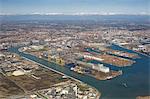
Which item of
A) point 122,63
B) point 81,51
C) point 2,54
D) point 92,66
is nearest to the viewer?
point 92,66

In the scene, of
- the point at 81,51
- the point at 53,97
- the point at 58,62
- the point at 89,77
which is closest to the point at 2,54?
the point at 58,62

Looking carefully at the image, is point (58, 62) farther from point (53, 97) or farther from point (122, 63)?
point (53, 97)

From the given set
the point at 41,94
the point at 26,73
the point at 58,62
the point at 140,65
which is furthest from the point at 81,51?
the point at 41,94

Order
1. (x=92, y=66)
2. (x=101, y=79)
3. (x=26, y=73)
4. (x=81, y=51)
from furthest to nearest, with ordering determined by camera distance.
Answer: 1. (x=81, y=51)
2. (x=92, y=66)
3. (x=26, y=73)
4. (x=101, y=79)

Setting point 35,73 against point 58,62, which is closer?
point 35,73

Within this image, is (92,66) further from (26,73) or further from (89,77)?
(26,73)

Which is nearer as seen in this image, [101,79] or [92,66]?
[101,79]
